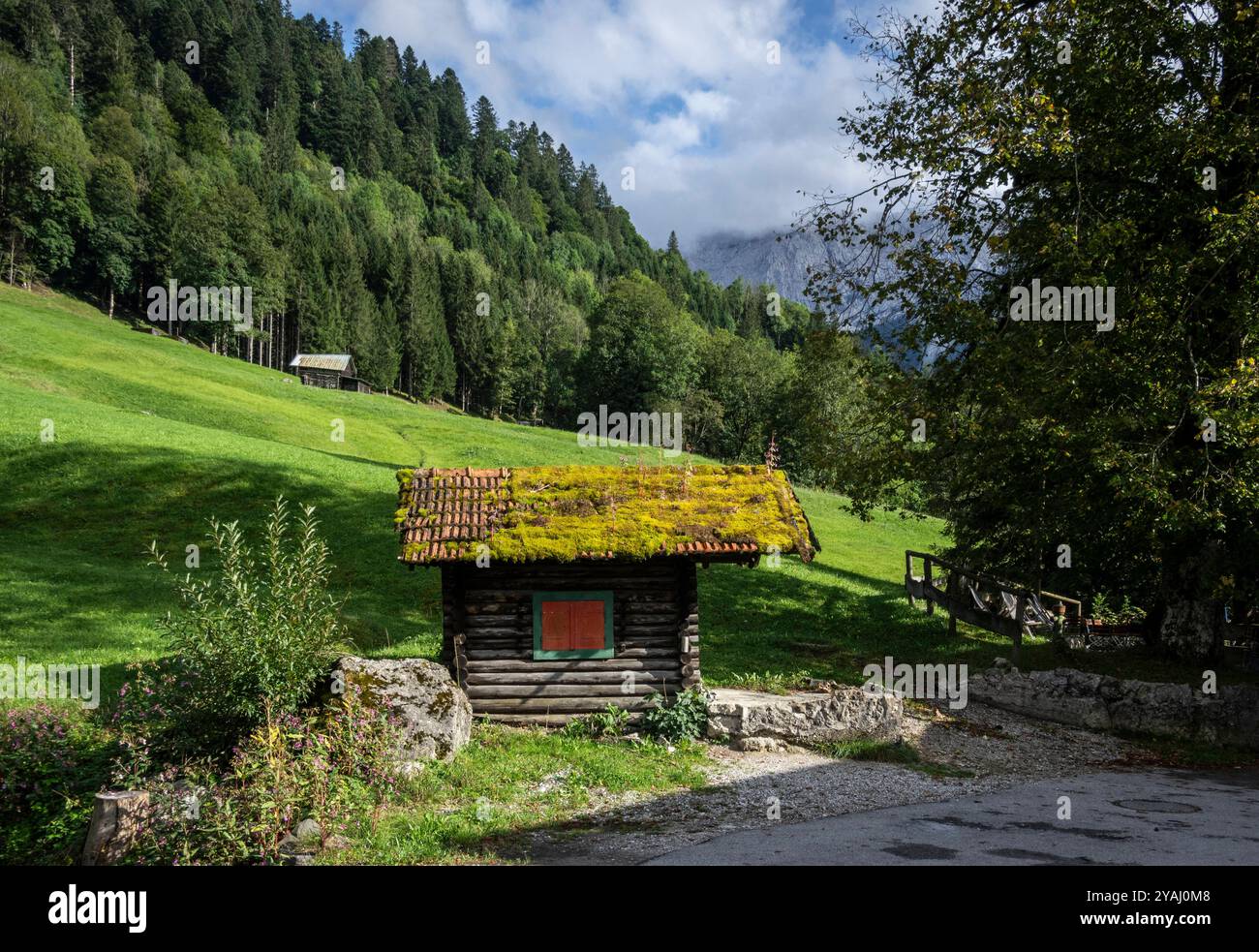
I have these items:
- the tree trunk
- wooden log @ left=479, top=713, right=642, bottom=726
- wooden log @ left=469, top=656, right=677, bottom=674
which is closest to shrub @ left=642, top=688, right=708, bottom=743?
wooden log @ left=479, top=713, right=642, bottom=726

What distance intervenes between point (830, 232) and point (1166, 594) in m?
11.5

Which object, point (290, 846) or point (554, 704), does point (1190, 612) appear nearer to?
point (554, 704)

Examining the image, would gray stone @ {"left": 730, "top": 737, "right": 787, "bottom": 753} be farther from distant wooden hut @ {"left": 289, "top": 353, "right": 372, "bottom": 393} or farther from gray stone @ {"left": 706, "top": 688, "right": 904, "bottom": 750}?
distant wooden hut @ {"left": 289, "top": 353, "right": 372, "bottom": 393}

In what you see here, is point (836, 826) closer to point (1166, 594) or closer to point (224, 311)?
point (1166, 594)

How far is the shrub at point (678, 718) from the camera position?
1395 centimetres

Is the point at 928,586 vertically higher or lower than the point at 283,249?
lower

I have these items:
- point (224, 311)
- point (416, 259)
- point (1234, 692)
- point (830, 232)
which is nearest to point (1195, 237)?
point (830, 232)

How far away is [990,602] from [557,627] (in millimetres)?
15295

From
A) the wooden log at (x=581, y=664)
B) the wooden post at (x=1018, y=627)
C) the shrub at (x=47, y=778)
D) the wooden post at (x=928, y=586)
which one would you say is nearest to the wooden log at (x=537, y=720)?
the wooden log at (x=581, y=664)

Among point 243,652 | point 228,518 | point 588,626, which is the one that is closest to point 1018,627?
point 588,626

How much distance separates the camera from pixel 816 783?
12.3 metres

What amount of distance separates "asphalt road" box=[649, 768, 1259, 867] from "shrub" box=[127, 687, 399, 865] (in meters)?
3.85

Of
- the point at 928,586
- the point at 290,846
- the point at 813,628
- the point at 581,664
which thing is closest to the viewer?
the point at 290,846
